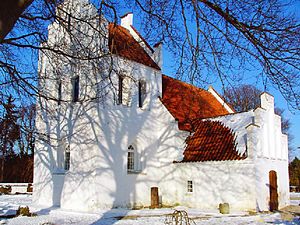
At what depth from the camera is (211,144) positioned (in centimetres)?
1925

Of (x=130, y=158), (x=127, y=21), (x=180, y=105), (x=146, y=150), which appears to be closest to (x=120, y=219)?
(x=130, y=158)

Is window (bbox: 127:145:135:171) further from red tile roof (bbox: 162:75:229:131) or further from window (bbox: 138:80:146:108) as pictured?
red tile roof (bbox: 162:75:229:131)

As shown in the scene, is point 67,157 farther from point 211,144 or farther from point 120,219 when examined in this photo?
point 211,144

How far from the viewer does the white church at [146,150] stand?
674 inches

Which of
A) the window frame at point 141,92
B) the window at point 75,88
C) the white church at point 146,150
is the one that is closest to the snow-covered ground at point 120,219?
the white church at point 146,150

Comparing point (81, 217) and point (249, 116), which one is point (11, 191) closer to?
point (81, 217)

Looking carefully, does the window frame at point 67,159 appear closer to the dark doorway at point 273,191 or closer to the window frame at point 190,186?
the window frame at point 190,186

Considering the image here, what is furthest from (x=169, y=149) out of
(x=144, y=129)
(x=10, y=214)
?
(x=10, y=214)

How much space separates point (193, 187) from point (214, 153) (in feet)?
7.67

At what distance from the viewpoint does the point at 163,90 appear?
75.3ft

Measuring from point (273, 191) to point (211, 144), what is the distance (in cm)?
417

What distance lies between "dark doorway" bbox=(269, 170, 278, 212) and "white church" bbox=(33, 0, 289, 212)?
0.18 feet

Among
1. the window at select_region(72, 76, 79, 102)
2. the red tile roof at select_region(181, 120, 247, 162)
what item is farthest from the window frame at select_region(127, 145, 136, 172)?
the window at select_region(72, 76, 79, 102)

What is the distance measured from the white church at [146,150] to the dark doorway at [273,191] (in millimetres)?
55
